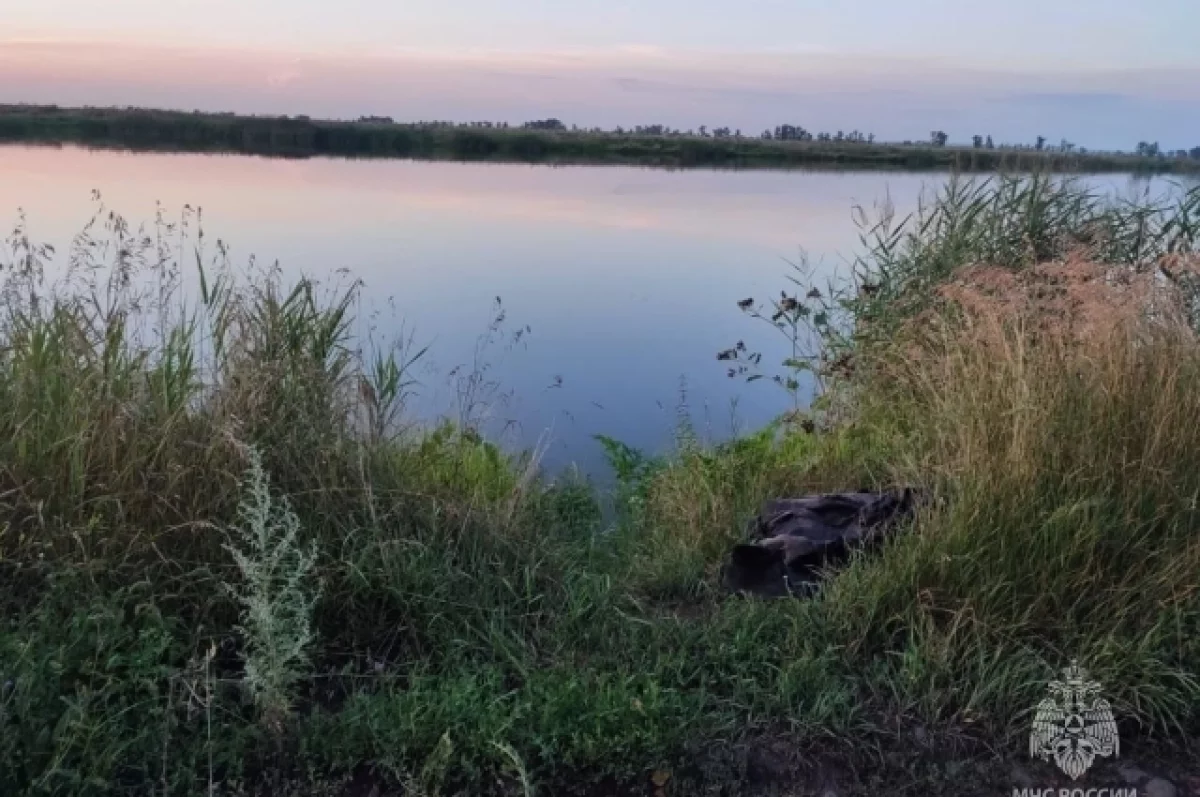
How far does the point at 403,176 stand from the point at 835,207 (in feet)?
38.6

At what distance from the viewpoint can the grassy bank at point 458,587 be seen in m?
2.57

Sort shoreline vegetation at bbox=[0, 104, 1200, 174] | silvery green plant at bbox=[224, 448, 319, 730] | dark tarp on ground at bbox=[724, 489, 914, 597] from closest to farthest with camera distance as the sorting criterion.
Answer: silvery green plant at bbox=[224, 448, 319, 730], dark tarp on ground at bbox=[724, 489, 914, 597], shoreline vegetation at bbox=[0, 104, 1200, 174]

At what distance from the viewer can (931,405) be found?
4305 mm

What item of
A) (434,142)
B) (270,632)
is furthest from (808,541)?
(434,142)

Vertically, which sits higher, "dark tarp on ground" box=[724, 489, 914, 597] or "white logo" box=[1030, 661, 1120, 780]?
"dark tarp on ground" box=[724, 489, 914, 597]

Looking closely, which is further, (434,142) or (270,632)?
(434,142)

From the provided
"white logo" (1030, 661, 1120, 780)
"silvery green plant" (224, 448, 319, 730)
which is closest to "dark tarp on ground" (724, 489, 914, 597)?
"white logo" (1030, 661, 1120, 780)

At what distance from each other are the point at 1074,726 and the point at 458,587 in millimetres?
1905

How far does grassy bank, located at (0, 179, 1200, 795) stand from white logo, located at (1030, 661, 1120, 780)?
6 centimetres

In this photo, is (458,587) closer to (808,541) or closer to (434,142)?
(808,541)

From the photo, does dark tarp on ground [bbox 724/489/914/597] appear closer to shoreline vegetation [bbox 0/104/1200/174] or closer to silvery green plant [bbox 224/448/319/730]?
silvery green plant [bbox 224/448/319/730]

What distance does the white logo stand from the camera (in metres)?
2.78

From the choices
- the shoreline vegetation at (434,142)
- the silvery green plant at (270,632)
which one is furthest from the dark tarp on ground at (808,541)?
the shoreline vegetation at (434,142)

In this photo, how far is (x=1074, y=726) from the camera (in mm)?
2830
